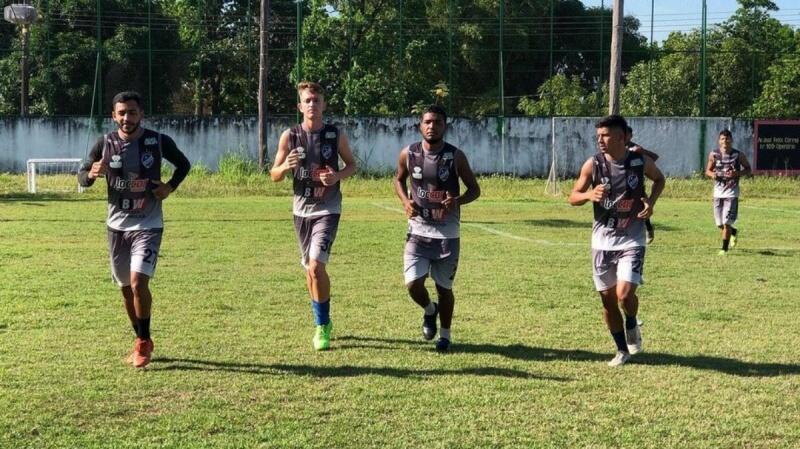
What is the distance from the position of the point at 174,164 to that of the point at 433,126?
2089 millimetres

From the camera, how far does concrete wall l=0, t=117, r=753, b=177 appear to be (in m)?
35.3

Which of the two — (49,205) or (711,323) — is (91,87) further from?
(711,323)

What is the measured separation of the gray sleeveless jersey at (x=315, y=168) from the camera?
7961 millimetres

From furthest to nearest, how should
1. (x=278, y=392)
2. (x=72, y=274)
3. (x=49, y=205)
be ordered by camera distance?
(x=49, y=205) → (x=72, y=274) → (x=278, y=392)

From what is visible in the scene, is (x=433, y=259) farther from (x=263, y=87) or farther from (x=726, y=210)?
(x=263, y=87)

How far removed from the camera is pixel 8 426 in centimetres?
554

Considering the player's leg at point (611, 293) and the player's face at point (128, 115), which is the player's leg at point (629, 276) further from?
the player's face at point (128, 115)

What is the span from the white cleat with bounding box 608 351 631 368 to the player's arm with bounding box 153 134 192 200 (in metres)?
3.63

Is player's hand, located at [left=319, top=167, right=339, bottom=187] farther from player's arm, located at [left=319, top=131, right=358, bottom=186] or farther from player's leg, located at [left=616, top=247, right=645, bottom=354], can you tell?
player's leg, located at [left=616, top=247, right=645, bottom=354]

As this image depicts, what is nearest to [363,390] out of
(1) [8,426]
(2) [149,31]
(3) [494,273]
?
(1) [8,426]

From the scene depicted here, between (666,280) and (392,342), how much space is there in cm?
541

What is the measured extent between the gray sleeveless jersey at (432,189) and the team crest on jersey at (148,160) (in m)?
2.09

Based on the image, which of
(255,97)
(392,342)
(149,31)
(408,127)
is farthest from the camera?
(255,97)

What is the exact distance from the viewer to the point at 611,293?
7398 millimetres
